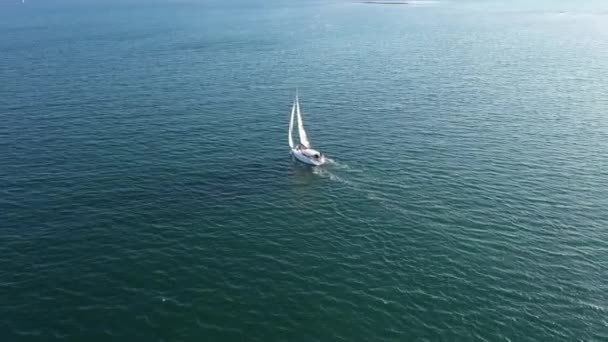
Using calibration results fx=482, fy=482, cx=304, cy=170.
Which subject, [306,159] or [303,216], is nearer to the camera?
[303,216]

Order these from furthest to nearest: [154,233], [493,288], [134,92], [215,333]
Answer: [134,92], [154,233], [493,288], [215,333]

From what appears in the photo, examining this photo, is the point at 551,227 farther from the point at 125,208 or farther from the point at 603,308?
the point at 125,208

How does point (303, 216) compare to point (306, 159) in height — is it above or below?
below

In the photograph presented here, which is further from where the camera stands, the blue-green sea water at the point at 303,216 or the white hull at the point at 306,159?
the white hull at the point at 306,159

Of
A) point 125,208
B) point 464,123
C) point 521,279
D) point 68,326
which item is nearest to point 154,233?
point 125,208
